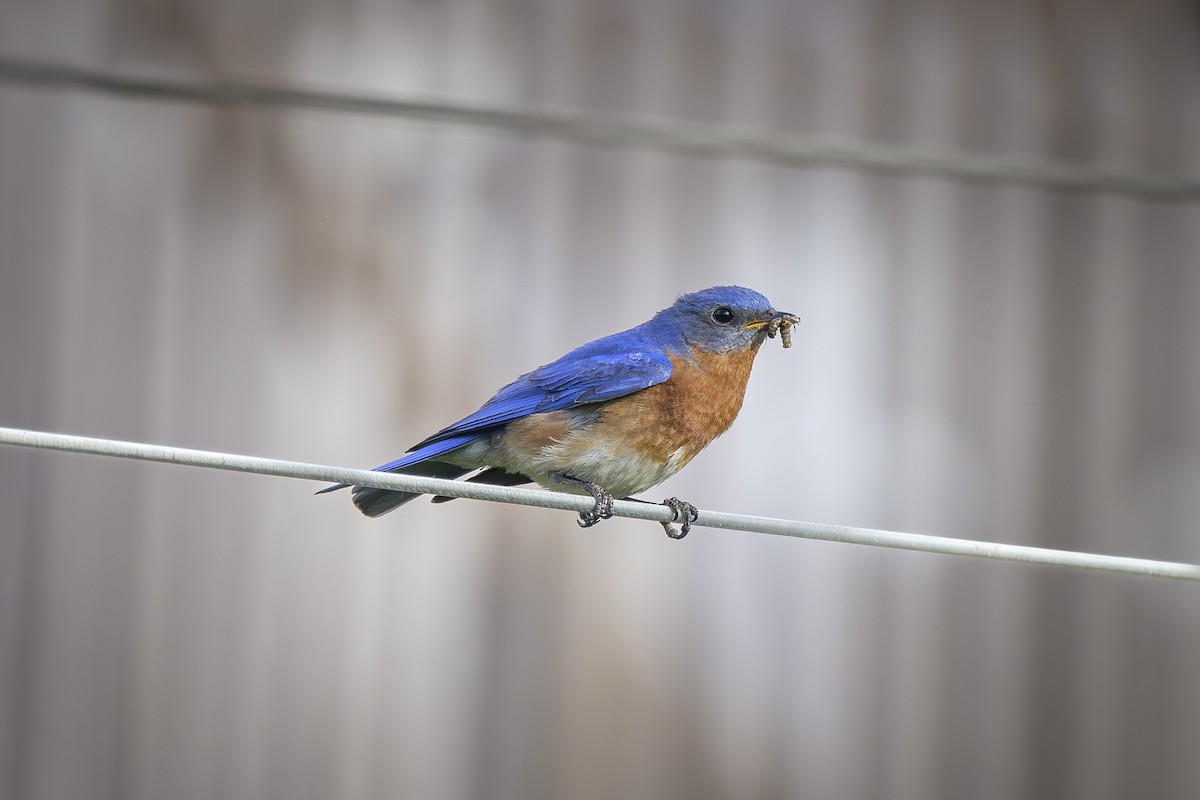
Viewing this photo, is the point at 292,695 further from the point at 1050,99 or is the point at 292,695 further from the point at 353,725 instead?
the point at 1050,99

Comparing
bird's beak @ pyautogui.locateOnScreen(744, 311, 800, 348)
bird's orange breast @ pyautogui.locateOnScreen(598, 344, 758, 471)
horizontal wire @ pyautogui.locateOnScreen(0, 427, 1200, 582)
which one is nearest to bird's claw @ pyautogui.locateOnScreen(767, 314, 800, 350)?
bird's beak @ pyautogui.locateOnScreen(744, 311, 800, 348)

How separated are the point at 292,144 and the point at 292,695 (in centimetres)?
238

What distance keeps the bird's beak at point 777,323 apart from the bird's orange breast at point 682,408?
0.08m

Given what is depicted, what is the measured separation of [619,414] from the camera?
3.00 meters

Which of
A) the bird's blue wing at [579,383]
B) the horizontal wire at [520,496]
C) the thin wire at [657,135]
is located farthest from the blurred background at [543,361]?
the horizontal wire at [520,496]

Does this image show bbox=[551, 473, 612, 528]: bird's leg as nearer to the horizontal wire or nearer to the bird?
the bird

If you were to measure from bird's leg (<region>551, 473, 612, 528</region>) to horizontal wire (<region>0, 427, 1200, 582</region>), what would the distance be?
267mm

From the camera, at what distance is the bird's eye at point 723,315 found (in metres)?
3.13

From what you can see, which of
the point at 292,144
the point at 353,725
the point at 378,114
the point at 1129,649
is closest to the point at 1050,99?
the point at 1129,649

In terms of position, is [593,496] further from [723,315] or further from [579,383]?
[723,315]

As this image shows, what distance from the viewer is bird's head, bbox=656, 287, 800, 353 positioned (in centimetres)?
312

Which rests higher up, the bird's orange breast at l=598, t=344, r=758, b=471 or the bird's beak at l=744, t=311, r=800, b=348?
the bird's beak at l=744, t=311, r=800, b=348

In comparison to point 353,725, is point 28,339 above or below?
above

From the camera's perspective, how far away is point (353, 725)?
15.7 ft
